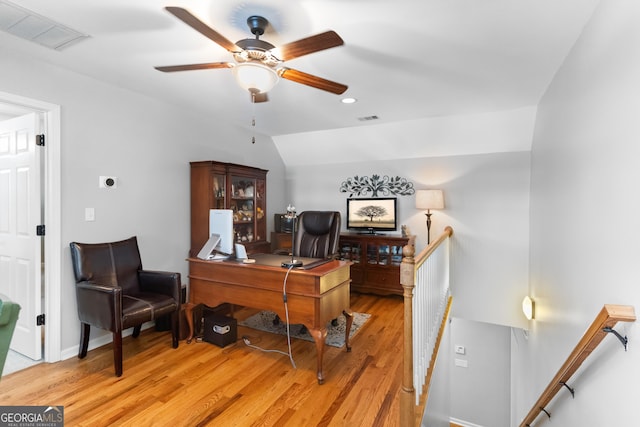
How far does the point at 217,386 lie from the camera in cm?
232

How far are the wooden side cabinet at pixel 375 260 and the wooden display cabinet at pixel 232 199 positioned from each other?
128 centimetres

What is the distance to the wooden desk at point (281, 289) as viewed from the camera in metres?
2.41

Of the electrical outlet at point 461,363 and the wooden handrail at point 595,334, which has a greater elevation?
the wooden handrail at point 595,334

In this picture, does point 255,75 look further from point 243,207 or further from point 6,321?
point 243,207

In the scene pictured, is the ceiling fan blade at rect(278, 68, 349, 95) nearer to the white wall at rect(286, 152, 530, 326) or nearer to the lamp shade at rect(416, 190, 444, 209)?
the lamp shade at rect(416, 190, 444, 209)

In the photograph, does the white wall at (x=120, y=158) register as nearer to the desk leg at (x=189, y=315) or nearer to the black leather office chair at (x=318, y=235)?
the desk leg at (x=189, y=315)

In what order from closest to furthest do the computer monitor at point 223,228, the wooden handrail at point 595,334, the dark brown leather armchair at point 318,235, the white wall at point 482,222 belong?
the wooden handrail at point 595,334 → the computer monitor at point 223,228 → the dark brown leather armchair at point 318,235 → the white wall at point 482,222

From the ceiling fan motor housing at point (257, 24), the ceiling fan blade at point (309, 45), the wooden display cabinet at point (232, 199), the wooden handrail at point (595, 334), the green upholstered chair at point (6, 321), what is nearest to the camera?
the green upholstered chair at point (6, 321)

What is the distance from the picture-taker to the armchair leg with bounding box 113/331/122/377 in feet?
7.85

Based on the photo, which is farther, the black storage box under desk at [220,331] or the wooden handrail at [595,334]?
the black storage box under desk at [220,331]

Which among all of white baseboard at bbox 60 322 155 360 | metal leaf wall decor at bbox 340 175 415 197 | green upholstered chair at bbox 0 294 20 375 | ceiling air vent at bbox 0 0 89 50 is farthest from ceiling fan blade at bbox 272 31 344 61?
metal leaf wall decor at bbox 340 175 415 197


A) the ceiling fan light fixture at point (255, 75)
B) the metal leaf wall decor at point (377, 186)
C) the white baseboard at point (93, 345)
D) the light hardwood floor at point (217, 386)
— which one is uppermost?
the ceiling fan light fixture at point (255, 75)

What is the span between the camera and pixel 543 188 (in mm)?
3014

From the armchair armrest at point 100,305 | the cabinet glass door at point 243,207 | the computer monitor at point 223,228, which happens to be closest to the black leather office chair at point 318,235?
the computer monitor at point 223,228
